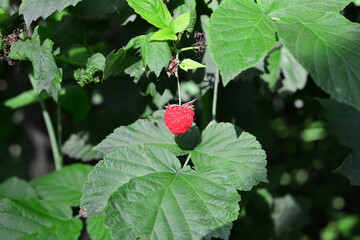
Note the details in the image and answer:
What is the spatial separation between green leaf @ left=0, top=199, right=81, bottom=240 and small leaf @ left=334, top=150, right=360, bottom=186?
732 mm

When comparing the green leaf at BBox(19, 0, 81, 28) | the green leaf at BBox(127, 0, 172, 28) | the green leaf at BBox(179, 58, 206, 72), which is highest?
the green leaf at BBox(19, 0, 81, 28)

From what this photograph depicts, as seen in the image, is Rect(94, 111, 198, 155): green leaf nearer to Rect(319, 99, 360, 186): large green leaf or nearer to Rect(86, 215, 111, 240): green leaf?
Rect(86, 215, 111, 240): green leaf

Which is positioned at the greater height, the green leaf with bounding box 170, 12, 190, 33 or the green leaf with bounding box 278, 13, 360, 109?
the green leaf with bounding box 170, 12, 190, 33

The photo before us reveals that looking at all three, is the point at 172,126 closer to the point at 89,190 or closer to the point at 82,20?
the point at 89,190

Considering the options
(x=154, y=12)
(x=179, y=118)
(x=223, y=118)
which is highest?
(x=154, y=12)

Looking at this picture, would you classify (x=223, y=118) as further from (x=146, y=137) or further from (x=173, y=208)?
(x=173, y=208)

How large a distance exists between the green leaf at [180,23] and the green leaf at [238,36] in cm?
10

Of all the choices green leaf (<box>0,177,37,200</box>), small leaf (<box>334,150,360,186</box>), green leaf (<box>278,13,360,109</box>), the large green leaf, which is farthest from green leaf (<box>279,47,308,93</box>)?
green leaf (<box>0,177,37,200</box>)

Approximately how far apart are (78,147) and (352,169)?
0.97 m

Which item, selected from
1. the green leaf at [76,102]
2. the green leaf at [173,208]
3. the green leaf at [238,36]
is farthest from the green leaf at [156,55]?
the green leaf at [76,102]

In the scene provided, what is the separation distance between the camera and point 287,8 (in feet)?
3.31

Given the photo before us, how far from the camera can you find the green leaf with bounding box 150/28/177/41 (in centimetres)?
100

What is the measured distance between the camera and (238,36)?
89 centimetres

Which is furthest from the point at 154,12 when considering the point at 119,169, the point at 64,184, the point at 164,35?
the point at 64,184
